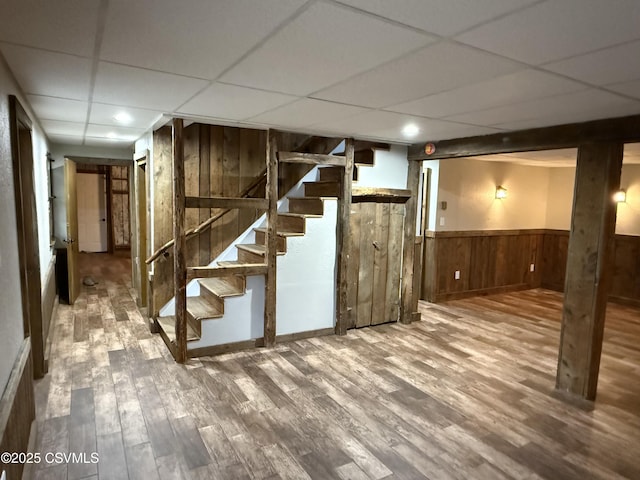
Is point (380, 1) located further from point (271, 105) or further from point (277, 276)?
point (277, 276)

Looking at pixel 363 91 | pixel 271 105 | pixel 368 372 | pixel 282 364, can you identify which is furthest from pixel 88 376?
pixel 363 91

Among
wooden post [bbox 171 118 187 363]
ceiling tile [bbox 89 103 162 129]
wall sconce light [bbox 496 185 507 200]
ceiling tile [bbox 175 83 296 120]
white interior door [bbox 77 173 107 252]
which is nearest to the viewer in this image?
ceiling tile [bbox 175 83 296 120]

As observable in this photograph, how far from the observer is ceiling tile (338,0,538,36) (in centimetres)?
129

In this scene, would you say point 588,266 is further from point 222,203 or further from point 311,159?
point 222,203

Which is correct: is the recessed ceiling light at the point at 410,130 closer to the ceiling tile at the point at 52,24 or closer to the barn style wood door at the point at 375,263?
the barn style wood door at the point at 375,263

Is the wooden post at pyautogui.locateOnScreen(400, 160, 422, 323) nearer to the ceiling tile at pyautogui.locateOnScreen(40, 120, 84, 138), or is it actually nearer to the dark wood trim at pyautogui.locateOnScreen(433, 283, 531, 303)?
the dark wood trim at pyautogui.locateOnScreen(433, 283, 531, 303)

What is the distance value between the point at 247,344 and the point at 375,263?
1771mm

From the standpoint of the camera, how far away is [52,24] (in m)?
1.58

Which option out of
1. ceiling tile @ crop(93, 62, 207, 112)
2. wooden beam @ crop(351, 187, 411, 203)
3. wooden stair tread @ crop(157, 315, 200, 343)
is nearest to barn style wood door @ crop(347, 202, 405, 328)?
wooden beam @ crop(351, 187, 411, 203)

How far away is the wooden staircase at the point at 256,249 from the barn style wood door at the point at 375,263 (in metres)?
0.44

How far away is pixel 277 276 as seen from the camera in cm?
414

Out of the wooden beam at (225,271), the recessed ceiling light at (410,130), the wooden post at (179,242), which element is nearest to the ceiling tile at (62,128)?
the wooden post at (179,242)

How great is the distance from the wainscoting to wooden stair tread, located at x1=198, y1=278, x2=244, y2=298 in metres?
3.14

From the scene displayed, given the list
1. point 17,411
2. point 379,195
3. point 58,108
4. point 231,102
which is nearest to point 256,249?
point 379,195
